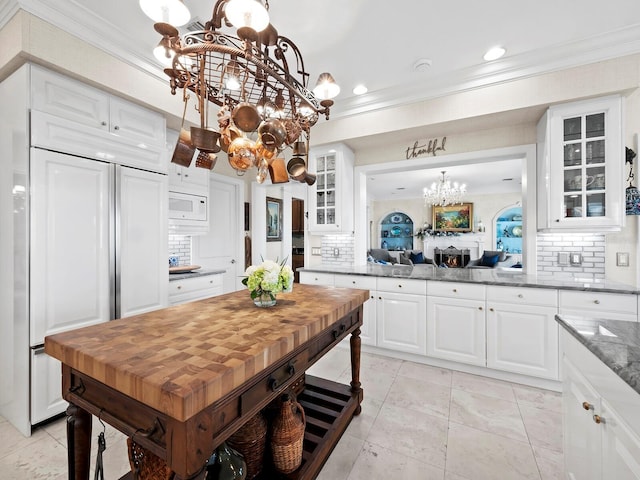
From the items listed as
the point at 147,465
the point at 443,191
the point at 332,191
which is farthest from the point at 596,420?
the point at 443,191

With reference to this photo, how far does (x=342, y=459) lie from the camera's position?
1727mm

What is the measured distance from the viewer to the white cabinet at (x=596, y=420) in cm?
82

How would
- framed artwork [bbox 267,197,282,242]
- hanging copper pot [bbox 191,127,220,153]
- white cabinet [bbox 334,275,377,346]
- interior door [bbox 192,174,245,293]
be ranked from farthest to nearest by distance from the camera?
1. framed artwork [bbox 267,197,282,242]
2. interior door [bbox 192,174,245,293]
3. white cabinet [bbox 334,275,377,346]
4. hanging copper pot [bbox 191,127,220,153]

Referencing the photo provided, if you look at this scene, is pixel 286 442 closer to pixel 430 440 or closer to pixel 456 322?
pixel 430 440

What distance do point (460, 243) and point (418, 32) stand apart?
8204 millimetres

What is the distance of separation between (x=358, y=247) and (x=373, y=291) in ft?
Answer: 3.05

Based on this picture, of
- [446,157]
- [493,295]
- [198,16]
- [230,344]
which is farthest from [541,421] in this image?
[198,16]

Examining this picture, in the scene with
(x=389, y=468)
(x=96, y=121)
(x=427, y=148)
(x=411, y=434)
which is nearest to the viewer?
(x=389, y=468)

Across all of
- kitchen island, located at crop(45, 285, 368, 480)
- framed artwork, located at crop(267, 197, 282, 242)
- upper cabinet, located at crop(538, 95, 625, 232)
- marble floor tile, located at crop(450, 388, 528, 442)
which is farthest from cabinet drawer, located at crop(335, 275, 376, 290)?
framed artwork, located at crop(267, 197, 282, 242)

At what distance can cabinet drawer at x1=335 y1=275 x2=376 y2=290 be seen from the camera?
A: 126 inches

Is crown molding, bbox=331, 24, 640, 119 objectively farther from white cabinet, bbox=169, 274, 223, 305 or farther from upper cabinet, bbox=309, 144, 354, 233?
white cabinet, bbox=169, 274, 223, 305

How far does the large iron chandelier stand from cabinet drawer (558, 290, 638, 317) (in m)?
2.31

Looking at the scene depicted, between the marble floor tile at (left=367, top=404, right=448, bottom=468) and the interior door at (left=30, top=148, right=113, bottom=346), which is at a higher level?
the interior door at (left=30, top=148, right=113, bottom=346)

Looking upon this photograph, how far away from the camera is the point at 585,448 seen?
1.13 metres
